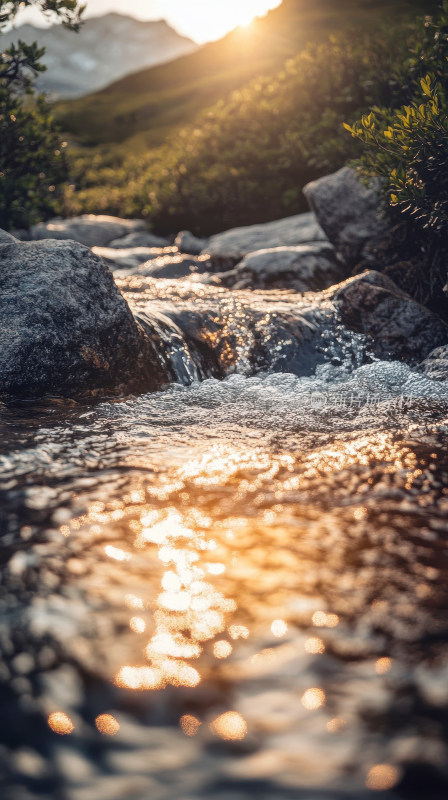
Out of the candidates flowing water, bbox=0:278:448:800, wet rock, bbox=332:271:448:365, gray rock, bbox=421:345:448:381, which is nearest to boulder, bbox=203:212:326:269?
wet rock, bbox=332:271:448:365

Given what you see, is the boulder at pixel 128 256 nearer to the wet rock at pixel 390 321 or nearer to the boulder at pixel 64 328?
the wet rock at pixel 390 321

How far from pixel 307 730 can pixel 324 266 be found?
12426 mm

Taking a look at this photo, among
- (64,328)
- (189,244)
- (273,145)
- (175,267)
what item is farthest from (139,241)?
(64,328)

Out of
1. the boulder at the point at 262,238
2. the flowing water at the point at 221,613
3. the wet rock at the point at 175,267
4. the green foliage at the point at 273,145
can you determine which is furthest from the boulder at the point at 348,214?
the flowing water at the point at 221,613

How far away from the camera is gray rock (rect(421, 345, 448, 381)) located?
26.9 ft

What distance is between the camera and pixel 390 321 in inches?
390

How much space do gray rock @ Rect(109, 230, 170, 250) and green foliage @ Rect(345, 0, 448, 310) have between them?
8797mm

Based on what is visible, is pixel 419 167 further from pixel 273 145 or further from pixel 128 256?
pixel 273 145

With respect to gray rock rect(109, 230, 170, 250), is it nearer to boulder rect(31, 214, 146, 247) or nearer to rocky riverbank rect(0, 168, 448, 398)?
boulder rect(31, 214, 146, 247)

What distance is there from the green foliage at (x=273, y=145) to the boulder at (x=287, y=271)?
14.0ft

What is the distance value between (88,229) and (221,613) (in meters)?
17.7

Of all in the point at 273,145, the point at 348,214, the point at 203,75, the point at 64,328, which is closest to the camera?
the point at 64,328

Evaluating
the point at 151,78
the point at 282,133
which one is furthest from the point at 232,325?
the point at 151,78

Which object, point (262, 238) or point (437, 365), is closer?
point (437, 365)
